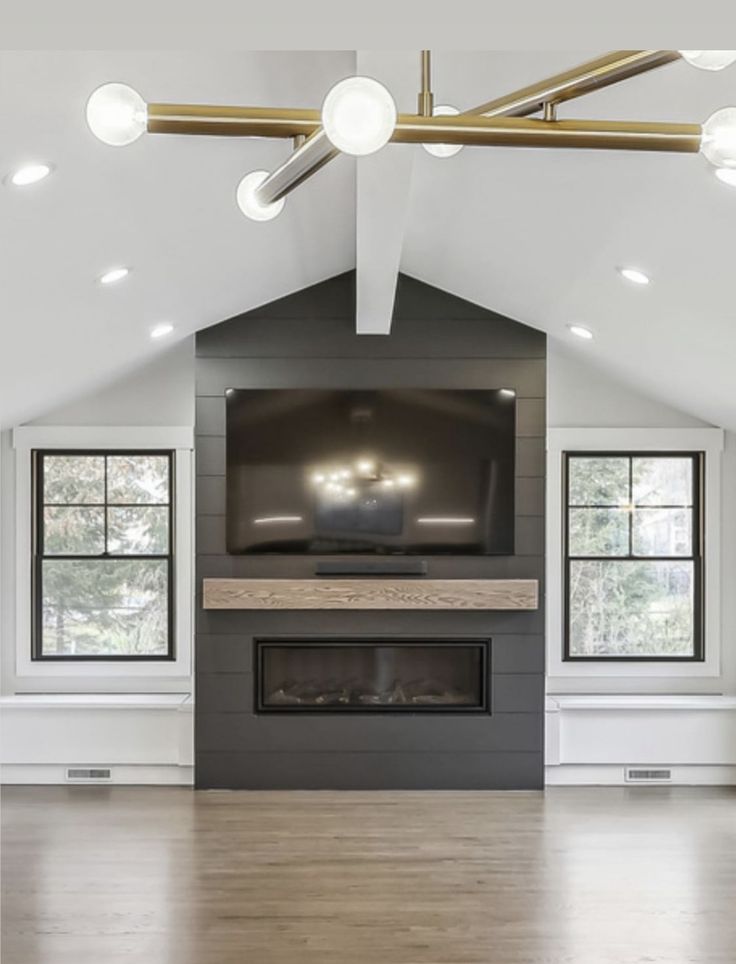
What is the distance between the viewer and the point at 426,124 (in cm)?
153

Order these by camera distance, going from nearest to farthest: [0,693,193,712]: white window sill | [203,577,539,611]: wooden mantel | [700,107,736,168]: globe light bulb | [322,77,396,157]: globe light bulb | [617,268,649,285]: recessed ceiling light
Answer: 1. [322,77,396,157]: globe light bulb
2. [700,107,736,168]: globe light bulb
3. [617,268,649,285]: recessed ceiling light
4. [203,577,539,611]: wooden mantel
5. [0,693,193,712]: white window sill

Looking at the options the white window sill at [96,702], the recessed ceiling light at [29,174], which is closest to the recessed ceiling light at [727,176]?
the recessed ceiling light at [29,174]

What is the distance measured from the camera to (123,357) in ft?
17.2

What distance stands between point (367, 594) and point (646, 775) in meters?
2.05

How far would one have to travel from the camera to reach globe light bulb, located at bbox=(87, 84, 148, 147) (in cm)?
146

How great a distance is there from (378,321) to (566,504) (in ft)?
5.94

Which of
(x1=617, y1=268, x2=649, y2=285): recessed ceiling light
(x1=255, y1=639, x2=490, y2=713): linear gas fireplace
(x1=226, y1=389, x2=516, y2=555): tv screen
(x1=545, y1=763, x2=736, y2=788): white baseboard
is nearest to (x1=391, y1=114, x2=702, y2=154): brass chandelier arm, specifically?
(x1=617, y1=268, x2=649, y2=285): recessed ceiling light

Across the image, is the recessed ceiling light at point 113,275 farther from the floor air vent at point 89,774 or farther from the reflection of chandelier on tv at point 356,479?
the floor air vent at point 89,774

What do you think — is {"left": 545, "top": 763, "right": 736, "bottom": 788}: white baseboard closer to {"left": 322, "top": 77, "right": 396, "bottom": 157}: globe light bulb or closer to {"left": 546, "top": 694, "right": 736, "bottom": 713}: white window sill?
{"left": 546, "top": 694, "right": 736, "bottom": 713}: white window sill

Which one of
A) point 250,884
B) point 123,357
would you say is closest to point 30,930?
point 250,884

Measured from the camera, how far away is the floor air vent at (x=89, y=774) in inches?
223

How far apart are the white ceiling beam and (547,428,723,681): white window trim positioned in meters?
1.79

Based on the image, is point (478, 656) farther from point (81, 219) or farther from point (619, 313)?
point (81, 219)

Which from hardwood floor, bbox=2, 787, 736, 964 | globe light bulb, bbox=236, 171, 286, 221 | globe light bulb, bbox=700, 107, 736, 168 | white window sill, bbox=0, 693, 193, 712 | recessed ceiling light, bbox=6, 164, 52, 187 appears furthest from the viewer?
white window sill, bbox=0, 693, 193, 712
